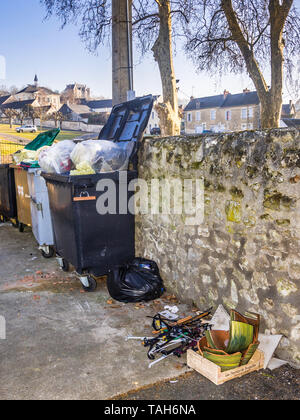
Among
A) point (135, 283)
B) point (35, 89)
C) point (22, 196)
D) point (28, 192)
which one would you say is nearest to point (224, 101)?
point (35, 89)

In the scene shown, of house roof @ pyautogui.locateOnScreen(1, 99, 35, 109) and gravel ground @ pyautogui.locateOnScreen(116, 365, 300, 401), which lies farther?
house roof @ pyautogui.locateOnScreen(1, 99, 35, 109)

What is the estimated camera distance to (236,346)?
2.54m

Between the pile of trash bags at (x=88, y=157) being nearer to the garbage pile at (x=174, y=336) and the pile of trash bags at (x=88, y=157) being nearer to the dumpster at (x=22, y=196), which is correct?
the dumpster at (x=22, y=196)

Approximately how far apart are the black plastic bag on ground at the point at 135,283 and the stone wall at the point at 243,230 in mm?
199

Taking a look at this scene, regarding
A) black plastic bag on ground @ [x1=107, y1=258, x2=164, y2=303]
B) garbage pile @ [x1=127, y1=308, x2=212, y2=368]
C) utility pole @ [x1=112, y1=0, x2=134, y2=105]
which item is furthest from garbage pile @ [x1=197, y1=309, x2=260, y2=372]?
utility pole @ [x1=112, y1=0, x2=134, y2=105]

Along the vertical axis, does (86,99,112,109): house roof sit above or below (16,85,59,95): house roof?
below

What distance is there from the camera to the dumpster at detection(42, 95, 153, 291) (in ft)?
13.3

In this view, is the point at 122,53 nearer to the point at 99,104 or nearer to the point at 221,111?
the point at 221,111

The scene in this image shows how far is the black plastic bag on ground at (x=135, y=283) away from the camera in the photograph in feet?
12.6

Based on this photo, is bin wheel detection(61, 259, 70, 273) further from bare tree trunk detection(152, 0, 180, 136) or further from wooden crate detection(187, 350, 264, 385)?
bare tree trunk detection(152, 0, 180, 136)

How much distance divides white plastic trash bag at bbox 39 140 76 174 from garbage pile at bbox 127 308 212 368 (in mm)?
2193

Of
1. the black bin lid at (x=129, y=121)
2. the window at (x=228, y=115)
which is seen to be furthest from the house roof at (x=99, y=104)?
the black bin lid at (x=129, y=121)

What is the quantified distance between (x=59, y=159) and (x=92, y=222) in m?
0.99

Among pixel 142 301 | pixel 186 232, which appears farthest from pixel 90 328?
pixel 186 232
